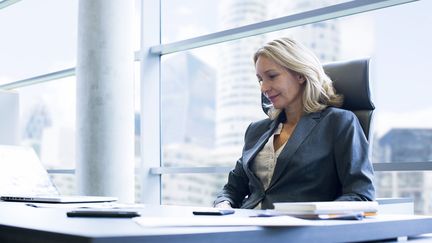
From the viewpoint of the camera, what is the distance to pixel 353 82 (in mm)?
2059

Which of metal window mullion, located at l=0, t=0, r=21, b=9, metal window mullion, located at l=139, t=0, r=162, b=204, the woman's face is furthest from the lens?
metal window mullion, located at l=0, t=0, r=21, b=9

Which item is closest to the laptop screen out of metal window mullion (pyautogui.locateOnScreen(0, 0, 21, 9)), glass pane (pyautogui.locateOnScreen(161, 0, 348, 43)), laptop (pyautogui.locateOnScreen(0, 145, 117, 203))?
laptop (pyautogui.locateOnScreen(0, 145, 117, 203))

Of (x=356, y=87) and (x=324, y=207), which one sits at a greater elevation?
(x=356, y=87)

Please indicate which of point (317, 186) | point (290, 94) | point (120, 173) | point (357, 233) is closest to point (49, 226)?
point (357, 233)

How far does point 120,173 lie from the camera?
379 centimetres

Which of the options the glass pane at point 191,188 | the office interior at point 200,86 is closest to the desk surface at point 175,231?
the office interior at point 200,86

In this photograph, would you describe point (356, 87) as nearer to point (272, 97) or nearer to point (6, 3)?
point (272, 97)

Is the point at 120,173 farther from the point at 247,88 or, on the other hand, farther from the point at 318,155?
the point at 318,155

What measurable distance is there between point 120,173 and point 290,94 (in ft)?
6.28

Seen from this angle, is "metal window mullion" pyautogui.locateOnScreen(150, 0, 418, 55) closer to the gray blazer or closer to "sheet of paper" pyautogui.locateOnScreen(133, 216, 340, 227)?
the gray blazer

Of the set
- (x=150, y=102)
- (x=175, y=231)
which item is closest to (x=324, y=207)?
(x=175, y=231)

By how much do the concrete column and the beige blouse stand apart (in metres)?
1.79

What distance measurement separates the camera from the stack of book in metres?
1.08

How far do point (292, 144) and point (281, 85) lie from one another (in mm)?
269
